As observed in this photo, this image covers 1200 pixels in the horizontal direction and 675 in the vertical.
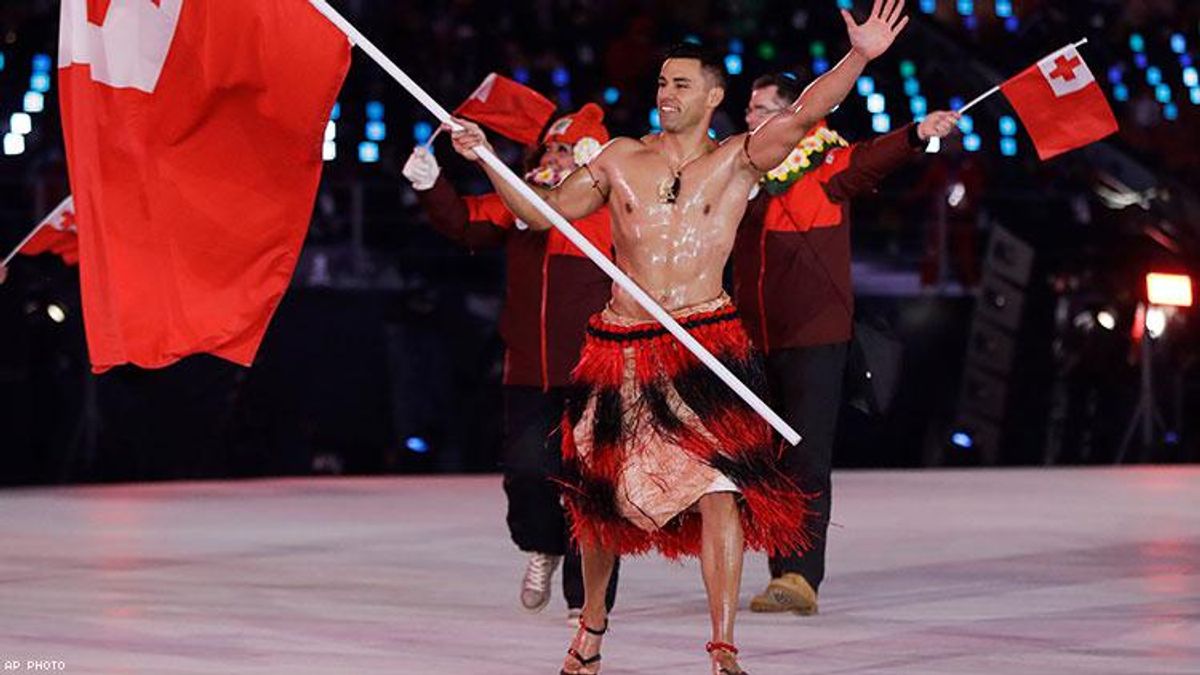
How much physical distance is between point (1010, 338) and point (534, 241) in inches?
335

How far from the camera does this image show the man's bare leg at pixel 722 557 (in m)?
7.20

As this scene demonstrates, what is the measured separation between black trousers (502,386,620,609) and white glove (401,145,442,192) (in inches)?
59.8

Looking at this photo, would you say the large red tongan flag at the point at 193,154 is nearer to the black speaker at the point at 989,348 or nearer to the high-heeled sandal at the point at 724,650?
the high-heeled sandal at the point at 724,650

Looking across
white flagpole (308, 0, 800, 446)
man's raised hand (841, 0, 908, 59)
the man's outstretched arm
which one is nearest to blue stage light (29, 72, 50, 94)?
white flagpole (308, 0, 800, 446)

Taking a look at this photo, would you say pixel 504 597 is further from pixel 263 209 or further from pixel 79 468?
pixel 79 468

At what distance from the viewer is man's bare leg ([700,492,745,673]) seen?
7199mm

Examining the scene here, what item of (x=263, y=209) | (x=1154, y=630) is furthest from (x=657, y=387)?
(x=1154, y=630)

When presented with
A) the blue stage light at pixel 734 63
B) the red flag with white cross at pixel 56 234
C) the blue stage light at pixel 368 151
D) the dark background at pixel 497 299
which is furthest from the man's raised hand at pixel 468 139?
the blue stage light at pixel 734 63

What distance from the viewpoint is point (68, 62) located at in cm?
804

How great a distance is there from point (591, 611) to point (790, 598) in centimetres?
180

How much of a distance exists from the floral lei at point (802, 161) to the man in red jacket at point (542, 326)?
613mm

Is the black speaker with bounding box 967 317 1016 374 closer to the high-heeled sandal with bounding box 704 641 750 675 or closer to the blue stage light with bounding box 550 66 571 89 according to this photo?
the blue stage light with bounding box 550 66 571 89

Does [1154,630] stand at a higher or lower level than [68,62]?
lower

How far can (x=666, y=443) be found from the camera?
734 centimetres
